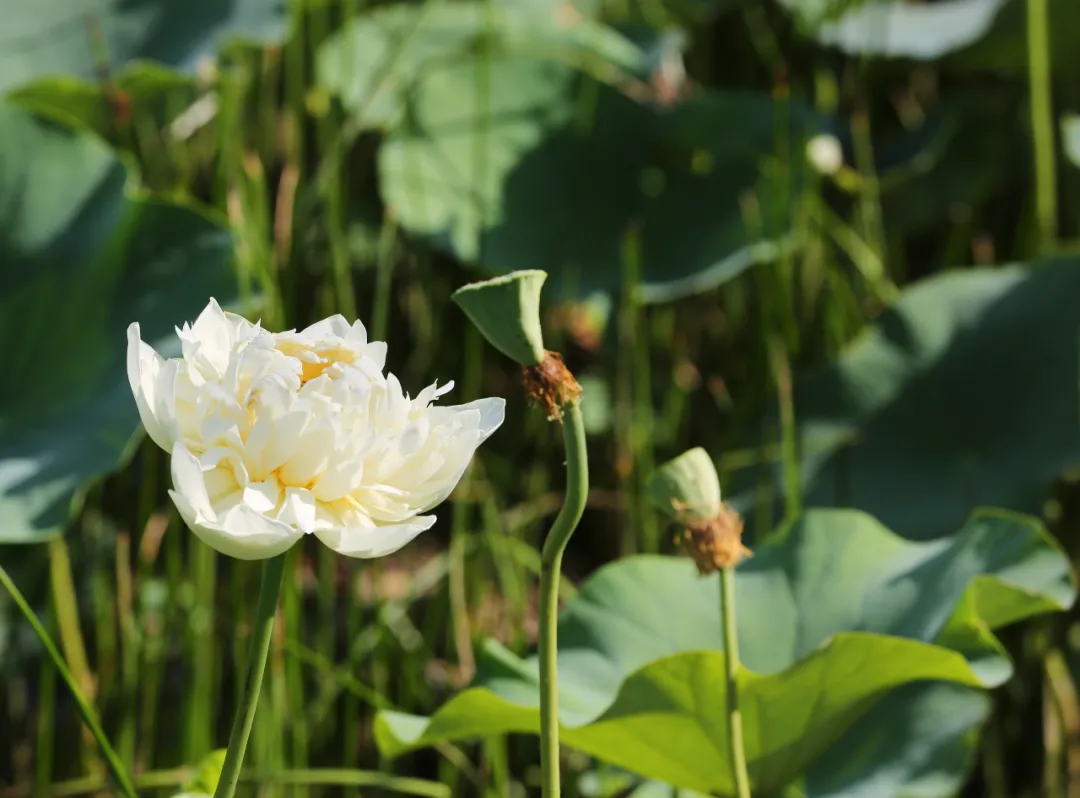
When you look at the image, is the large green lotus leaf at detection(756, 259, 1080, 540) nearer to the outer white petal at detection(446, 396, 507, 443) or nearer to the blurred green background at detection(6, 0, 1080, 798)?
the blurred green background at detection(6, 0, 1080, 798)

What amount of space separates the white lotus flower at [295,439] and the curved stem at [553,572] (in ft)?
0.10

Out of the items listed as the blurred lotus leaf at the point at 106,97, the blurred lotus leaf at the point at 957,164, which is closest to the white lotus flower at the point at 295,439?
the blurred lotus leaf at the point at 106,97

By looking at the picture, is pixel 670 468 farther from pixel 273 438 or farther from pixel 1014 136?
pixel 1014 136

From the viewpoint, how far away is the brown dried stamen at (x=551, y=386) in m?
0.42

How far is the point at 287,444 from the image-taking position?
38 centimetres

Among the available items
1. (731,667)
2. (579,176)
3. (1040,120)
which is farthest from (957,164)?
(731,667)

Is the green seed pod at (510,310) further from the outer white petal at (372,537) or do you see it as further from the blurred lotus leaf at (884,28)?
the blurred lotus leaf at (884,28)

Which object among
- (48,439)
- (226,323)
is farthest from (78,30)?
(226,323)

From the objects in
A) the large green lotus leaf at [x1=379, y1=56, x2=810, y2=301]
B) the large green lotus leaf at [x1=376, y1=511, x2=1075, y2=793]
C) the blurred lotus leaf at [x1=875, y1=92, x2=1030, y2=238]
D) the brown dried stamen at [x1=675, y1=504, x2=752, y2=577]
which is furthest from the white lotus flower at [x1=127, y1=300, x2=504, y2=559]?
the blurred lotus leaf at [x1=875, y1=92, x2=1030, y2=238]

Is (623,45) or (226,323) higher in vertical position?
(623,45)

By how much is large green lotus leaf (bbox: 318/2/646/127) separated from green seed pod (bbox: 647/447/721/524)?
982 millimetres

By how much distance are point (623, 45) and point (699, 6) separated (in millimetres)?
243

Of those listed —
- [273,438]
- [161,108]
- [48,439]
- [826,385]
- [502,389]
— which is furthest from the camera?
[502,389]

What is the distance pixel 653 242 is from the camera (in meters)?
1.51
